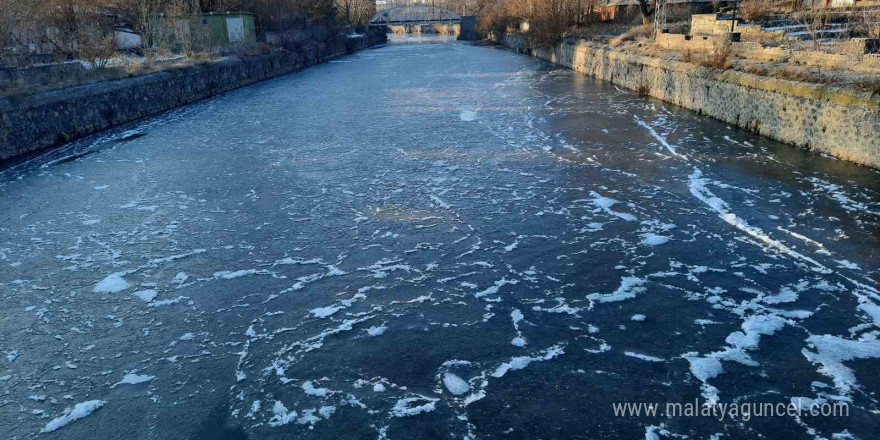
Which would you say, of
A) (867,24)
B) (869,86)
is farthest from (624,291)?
(867,24)

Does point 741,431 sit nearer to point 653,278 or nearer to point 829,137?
point 653,278

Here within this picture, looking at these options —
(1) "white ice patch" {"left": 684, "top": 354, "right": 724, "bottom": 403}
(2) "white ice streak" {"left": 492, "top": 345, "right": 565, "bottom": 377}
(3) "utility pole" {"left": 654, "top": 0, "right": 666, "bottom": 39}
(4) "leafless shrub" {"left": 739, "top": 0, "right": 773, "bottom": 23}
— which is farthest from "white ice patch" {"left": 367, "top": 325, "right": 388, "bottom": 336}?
(3) "utility pole" {"left": 654, "top": 0, "right": 666, "bottom": 39}

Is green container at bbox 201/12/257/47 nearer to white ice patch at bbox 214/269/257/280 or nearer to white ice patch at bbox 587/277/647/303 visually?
white ice patch at bbox 214/269/257/280

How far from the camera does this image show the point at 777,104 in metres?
13.3

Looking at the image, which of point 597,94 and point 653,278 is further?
point 597,94

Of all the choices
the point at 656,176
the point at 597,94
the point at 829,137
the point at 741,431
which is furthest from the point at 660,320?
the point at 597,94

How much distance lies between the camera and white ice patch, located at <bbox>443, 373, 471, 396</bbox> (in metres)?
5.20

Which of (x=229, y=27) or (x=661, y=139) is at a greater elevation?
(x=229, y=27)

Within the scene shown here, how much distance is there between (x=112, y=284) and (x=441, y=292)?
4093mm

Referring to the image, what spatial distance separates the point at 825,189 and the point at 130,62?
882 inches

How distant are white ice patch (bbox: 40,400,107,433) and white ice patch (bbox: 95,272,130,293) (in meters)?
2.36

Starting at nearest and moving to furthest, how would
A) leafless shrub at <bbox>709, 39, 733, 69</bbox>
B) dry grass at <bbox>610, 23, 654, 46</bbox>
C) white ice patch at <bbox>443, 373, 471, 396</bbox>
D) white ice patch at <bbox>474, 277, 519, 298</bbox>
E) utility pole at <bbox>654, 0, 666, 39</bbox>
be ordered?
white ice patch at <bbox>443, 373, 471, 396</bbox>
white ice patch at <bbox>474, 277, 519, 298</bbox>
leafless shrub at <bbox>709, 39, 733, 69</bbox>
utility pole at <bbox>654, 0, 666, 39</bbox>
dry grass at <bbox>610, 23, 654, 46</bbox>

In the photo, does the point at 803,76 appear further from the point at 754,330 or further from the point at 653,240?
the point at 754,330

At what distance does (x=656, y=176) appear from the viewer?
1127 centimetres
